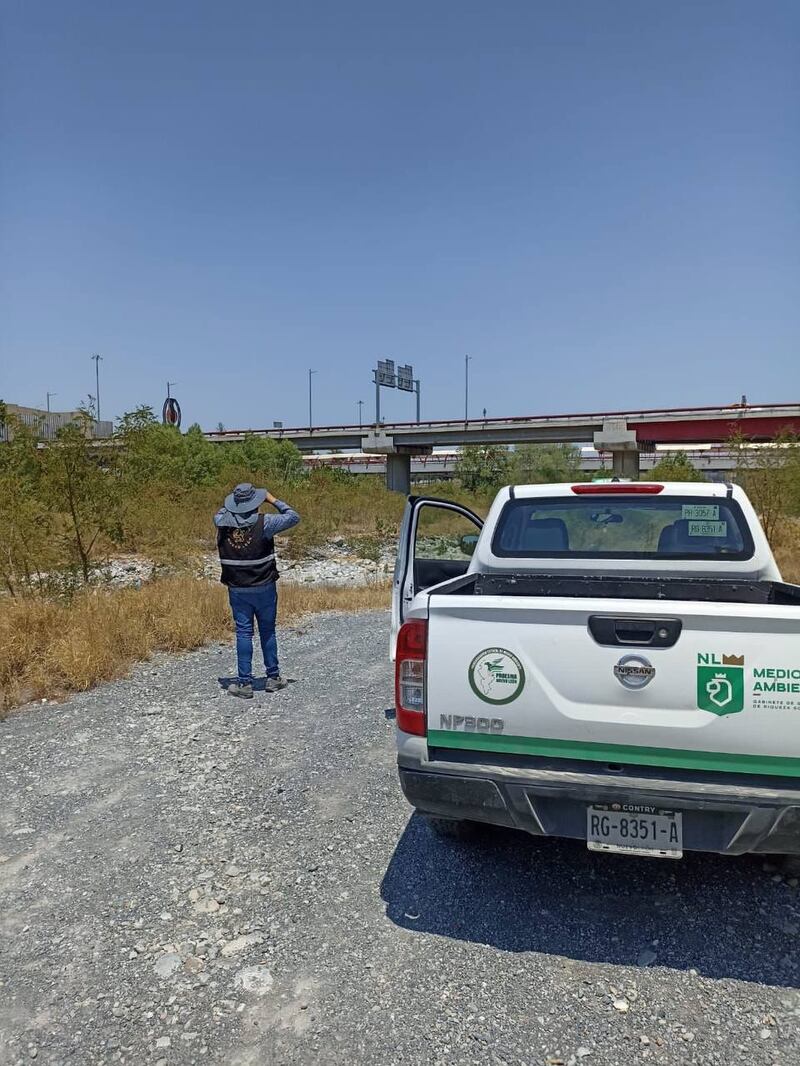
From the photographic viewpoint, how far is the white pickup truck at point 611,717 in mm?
2818

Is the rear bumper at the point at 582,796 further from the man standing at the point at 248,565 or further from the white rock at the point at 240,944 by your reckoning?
the man standing at the point at 248,565

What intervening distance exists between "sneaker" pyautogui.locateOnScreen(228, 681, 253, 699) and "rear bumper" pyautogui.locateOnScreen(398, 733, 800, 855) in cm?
391

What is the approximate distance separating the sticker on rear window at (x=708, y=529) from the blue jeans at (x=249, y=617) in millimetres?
3919

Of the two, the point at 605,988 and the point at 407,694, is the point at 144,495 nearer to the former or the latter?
the point at 407,694

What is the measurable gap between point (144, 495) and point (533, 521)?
838 cm

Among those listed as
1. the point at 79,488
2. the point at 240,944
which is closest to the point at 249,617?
the point at 240,944

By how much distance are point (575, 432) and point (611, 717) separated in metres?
53.5

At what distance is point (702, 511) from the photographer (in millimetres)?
4672

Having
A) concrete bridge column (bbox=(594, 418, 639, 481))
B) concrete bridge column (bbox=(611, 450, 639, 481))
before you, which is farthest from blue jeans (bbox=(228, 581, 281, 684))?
concrete bridge column (bbox=(611, 450, 639, 481))

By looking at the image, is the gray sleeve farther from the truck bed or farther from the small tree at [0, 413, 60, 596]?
the small tree at [0, 413, 60, 596]

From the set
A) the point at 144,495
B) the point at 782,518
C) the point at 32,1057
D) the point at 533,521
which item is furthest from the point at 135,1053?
the point at 782,518

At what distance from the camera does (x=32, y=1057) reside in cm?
256

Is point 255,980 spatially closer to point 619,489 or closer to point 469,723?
point 469,723

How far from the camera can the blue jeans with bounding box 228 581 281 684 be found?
702 centimetres
